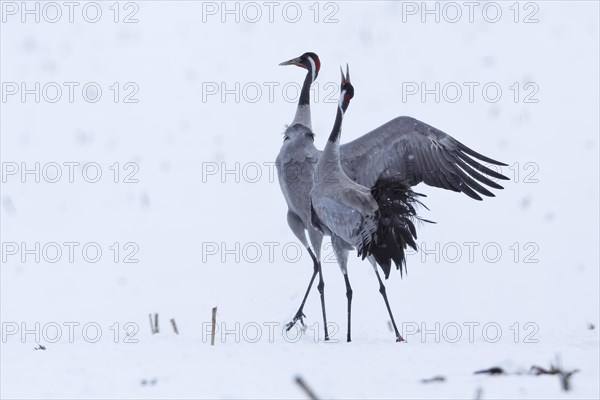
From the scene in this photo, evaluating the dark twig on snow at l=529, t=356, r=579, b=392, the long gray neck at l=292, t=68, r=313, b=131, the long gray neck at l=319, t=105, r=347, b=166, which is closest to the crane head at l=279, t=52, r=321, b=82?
the long gray neck at l=292, t=68, r=313, b=131

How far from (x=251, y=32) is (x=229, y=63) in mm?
1020

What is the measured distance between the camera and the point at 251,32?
1435 cm

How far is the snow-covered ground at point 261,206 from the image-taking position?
4.69 m

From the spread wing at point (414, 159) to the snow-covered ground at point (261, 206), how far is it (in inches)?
46.2

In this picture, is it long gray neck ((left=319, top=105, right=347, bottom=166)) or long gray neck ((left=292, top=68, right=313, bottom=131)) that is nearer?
long gray neck ((left=319, top=105, right=347, bottom=166))

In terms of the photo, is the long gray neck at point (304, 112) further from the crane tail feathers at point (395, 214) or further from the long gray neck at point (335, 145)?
the crane tail feathers at point (395, 214)

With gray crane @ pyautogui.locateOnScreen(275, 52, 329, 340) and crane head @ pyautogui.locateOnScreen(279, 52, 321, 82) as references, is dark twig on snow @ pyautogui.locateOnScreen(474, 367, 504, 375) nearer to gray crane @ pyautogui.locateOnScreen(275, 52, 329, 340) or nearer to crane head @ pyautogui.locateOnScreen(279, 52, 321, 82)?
gray crane @ pyautogui.locateOnScreen(275, 52, 329, 340)

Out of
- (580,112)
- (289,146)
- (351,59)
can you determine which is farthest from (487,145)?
(289,146)

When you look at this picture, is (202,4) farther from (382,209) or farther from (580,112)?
(382,209)

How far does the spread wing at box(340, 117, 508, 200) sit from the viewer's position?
7.43 metres

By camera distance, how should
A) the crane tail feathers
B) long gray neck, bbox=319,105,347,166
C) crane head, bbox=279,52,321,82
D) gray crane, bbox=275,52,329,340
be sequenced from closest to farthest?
the crane tail feathers → long gray neck, bbox=319,105,347,166 → gray crane, bbox=275,52,329,340 → crane head, bbox=279,52,321,82

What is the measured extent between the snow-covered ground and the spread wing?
3.85 feet

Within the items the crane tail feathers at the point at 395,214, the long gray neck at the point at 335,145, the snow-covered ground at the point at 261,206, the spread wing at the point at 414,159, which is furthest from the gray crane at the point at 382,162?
the snow-covered ground at the point at 261,206

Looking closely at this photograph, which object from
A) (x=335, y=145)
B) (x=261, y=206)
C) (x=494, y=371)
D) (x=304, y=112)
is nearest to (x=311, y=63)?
(x=304, y=112)
